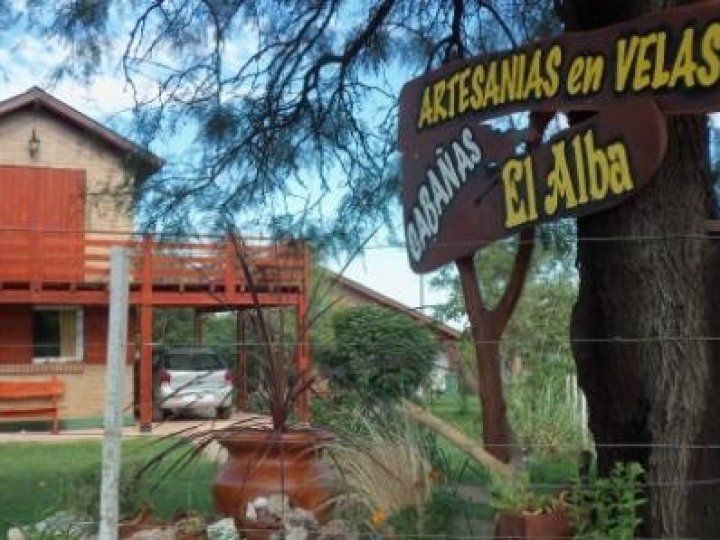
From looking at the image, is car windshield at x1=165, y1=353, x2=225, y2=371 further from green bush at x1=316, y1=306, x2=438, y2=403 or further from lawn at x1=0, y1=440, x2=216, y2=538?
green bush at x1=316, y1=306, x2=438, y2=403

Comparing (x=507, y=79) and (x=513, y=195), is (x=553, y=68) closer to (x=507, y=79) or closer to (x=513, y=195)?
(x=507, y=79)

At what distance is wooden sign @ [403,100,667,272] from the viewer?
15.5ft

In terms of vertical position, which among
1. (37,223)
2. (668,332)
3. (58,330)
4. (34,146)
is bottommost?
(668,332)

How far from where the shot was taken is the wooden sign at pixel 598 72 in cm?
459

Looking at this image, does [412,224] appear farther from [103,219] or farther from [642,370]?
[103,219]

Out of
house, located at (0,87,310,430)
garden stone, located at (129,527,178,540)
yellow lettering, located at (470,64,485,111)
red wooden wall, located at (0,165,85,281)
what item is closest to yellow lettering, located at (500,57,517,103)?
yellow lettering, located at (470,64,485,111)

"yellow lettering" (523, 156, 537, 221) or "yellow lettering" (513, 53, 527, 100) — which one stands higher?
"yellow lettering" (513, 53, 527, 100)

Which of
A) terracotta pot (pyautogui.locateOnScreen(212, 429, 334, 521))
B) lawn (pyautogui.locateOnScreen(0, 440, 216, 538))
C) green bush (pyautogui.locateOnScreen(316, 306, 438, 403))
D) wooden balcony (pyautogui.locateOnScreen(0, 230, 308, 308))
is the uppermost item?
wooden balcony (pyautogui.locateOnScreen(0, 230, 308, 308))

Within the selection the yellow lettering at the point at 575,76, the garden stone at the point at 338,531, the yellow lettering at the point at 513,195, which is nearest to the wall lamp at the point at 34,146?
the garden stone at the point at 338,531

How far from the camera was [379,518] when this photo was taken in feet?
16.5

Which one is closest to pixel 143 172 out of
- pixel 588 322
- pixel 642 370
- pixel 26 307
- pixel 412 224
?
pixel 412 224

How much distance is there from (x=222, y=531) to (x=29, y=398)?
552 inches

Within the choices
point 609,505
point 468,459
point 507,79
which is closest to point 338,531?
point 468,459

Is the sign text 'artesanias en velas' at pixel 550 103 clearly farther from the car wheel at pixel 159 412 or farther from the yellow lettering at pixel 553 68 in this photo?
the car wheel at pixel 159 412
